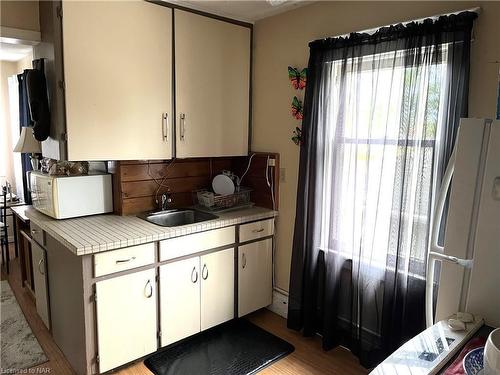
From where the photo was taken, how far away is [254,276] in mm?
2857

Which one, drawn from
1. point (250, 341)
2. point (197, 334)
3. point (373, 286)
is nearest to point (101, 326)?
point (197, 334)

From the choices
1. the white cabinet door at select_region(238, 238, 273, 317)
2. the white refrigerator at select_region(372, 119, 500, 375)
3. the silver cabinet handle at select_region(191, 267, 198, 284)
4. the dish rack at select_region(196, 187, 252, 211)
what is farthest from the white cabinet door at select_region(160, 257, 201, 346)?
the white refrigerator at select_region(372, 119, 500, 375)

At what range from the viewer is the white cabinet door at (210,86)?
258cm

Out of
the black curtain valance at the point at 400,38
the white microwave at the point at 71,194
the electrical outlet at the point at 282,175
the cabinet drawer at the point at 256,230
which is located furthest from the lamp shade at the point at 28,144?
the black curtain valance at the point at 400,38

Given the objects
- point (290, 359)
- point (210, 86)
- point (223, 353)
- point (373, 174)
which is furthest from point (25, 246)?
point (373, 174)

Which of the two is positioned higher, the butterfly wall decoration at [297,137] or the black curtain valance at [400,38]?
the black curtain valance at [400,38]

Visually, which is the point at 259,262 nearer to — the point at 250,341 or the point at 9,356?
the point at 250,341

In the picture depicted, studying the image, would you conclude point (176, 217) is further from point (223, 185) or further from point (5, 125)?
point (5, 125)

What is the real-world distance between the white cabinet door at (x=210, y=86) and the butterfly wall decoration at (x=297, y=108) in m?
0.50

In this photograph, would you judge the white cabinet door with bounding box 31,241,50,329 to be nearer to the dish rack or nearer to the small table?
the small table

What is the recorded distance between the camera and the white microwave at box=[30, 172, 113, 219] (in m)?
2.37

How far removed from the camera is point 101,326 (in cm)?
205

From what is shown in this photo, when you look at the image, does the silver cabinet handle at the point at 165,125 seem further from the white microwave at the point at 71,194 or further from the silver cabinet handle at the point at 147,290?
the silver cabinet handle at the point at 147,290

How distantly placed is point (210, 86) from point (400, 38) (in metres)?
1.34
